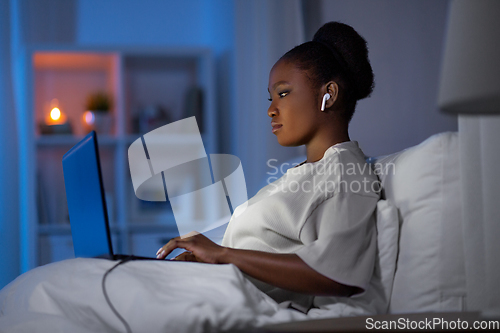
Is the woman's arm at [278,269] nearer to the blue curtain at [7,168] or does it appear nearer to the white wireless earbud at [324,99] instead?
the white wireless earbud at [324,99]

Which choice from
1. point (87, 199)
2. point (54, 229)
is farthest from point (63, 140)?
point (87, 199)

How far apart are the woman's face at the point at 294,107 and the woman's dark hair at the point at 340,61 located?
25 millimetres

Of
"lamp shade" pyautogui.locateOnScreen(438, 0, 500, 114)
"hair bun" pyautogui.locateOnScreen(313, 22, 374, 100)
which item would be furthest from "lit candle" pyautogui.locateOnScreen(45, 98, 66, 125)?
"lamp shade" pyautogui.locateOnScreen(438, 0, 500, 114)

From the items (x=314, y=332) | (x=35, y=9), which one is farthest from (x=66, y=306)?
(x=35, y=9)

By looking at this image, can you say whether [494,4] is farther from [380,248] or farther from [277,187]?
[277,187]

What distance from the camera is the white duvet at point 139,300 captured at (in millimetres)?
688

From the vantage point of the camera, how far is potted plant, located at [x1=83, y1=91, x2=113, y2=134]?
2787mm

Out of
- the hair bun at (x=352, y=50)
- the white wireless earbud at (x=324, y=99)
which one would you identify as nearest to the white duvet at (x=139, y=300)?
the white wireless earbud at (x=324, y=99)

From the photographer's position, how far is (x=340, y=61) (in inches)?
47.5

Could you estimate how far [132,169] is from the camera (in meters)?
2.87

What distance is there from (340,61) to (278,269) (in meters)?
0.59

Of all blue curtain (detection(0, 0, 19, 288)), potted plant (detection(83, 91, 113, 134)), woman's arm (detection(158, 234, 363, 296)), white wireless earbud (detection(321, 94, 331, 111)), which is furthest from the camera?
potted plant (detection(83, 91, 113, 134))

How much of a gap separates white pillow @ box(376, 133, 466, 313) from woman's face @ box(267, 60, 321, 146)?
291mm

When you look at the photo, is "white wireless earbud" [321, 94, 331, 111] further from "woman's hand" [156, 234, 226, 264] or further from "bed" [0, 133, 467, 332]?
"woman's hand" [156, 234, 226, 264]
